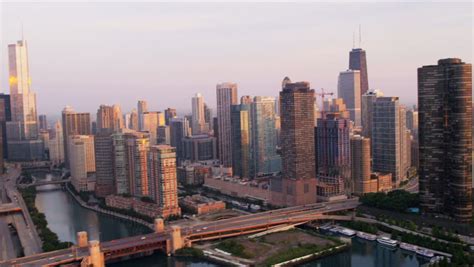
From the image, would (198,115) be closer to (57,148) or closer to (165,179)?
(57,148)

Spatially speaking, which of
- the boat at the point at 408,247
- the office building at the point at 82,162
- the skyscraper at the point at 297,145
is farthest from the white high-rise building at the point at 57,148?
the boat at the point at 408,247

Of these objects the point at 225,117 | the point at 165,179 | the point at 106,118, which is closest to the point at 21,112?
the point at 106,118

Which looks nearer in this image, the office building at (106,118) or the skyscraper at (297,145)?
the skyscraper at (297,145)

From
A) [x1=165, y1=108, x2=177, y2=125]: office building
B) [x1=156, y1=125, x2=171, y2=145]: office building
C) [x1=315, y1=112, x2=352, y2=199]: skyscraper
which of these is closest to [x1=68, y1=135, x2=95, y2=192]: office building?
[x1=315, y1=112, x2=352, y2=199]: skyscraper

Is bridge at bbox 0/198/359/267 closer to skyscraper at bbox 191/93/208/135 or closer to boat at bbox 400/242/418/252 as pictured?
boat at bbox 400/242/418/252

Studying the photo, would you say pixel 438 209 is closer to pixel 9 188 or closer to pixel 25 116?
pixel 9 188

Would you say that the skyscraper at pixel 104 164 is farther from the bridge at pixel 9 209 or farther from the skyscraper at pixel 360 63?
the skyscraper at pixel 360 63
